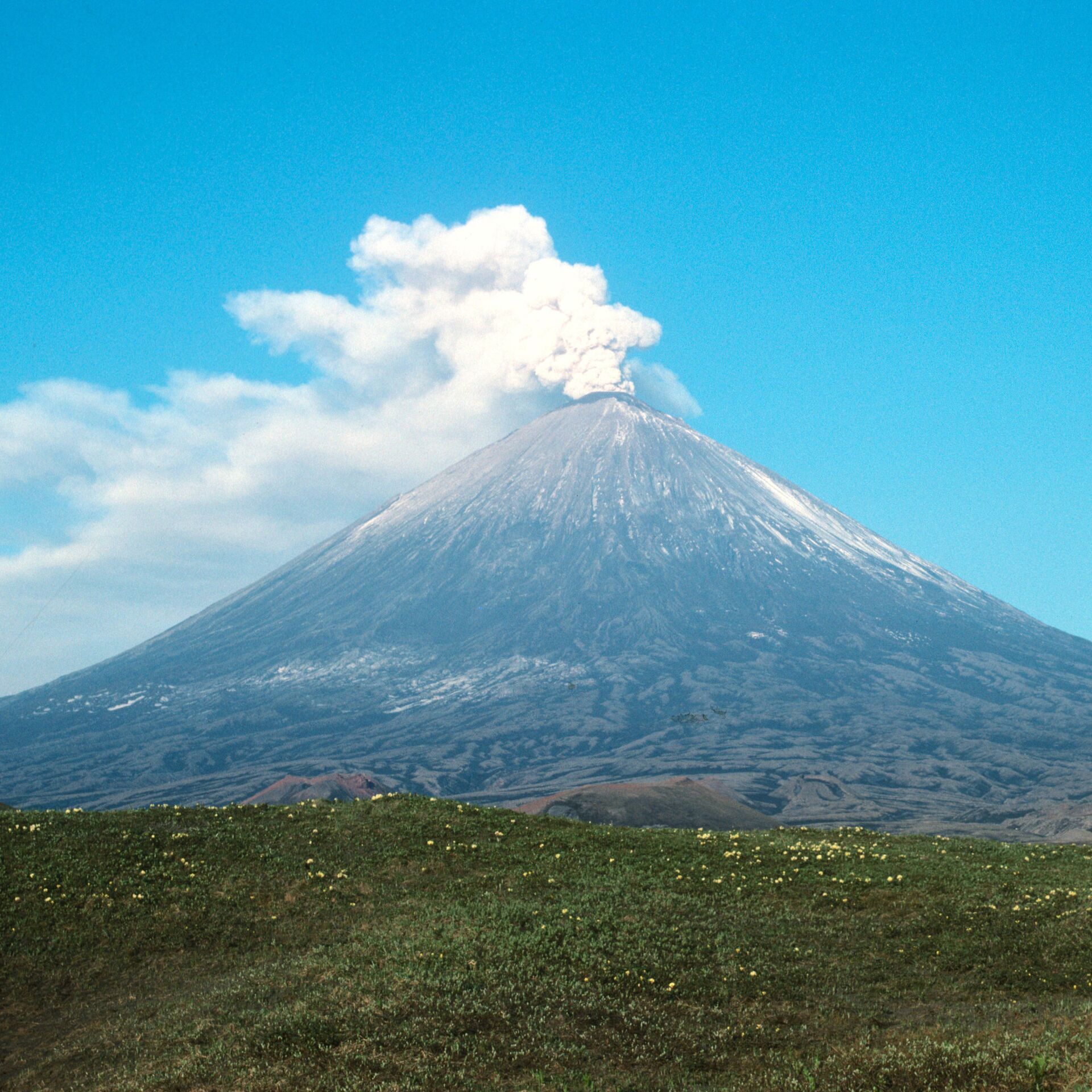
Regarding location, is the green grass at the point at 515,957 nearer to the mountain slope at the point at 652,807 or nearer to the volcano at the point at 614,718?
the mountain slope at the point at 652,807

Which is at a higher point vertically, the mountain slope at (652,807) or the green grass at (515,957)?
the green grass at (515,957)

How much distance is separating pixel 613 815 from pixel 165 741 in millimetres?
110651

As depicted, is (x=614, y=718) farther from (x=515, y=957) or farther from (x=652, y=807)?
(x=515, y=957)

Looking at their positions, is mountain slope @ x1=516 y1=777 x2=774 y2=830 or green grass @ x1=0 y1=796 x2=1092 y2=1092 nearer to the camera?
green grass @ x1=0 y1=796 x2=1092 y2=1092

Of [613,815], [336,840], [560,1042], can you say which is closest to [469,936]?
[560,1042]

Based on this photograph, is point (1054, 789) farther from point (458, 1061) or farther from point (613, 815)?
point (458, 1061)

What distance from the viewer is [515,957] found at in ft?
58.4

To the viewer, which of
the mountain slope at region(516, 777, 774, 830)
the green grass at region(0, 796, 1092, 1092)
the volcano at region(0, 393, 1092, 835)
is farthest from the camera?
the volcano at region(0, 393, 1092, 835)

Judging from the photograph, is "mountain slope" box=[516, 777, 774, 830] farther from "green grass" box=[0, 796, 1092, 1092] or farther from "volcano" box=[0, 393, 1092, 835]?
"green grass" box=[0, 796, 1092, 1092]

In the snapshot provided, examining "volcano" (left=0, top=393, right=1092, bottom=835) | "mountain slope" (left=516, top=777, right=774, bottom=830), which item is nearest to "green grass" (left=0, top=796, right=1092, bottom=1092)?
"mountain slope" (left=516, top=777, right=774, bottom=830)

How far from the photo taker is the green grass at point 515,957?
14.4 meters

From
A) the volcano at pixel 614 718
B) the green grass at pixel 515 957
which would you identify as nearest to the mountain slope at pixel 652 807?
the volcano at pixel 614 718

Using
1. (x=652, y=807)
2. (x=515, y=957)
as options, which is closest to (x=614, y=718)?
(x=652, y=807)

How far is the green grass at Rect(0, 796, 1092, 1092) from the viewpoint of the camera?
14.4 metres
